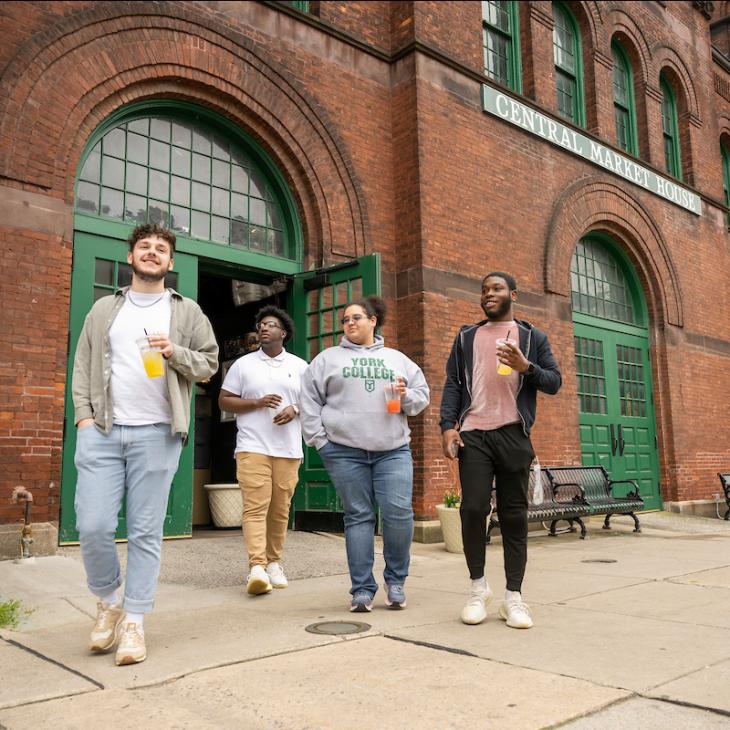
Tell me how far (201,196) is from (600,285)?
7731 millimetres

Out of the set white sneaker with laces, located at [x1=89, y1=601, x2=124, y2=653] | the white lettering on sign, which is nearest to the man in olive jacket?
white sneaker with laces, located at [x1=89, y1=601, x2=124, y2=653]

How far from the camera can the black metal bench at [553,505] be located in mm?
8593

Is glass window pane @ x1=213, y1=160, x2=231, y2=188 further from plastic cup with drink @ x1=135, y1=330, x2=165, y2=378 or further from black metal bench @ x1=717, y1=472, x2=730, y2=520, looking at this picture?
black metal bench @ x1=717, y1=472, x2=730, y2=520

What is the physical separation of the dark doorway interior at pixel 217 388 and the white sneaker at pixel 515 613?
6.61m

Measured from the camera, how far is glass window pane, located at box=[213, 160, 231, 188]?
8688mm

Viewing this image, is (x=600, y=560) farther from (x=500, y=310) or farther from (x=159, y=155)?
(x=159, y=155)

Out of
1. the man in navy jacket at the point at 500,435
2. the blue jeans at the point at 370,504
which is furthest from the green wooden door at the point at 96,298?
the man in navy jacket at the point at 500,435

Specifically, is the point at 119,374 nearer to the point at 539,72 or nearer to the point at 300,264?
the point at 300,264

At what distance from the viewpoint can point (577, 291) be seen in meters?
12.7

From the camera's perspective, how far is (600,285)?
43.4 ft

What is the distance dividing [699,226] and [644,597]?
12.1m

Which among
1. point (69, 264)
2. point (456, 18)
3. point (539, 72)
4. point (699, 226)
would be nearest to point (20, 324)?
point (69, 264)

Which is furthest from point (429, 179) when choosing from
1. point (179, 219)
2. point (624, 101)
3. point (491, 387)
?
point (624, 101)

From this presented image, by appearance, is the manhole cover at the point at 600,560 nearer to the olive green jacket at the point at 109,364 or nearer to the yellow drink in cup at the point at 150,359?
the olive green jacket at the point at 109,364
